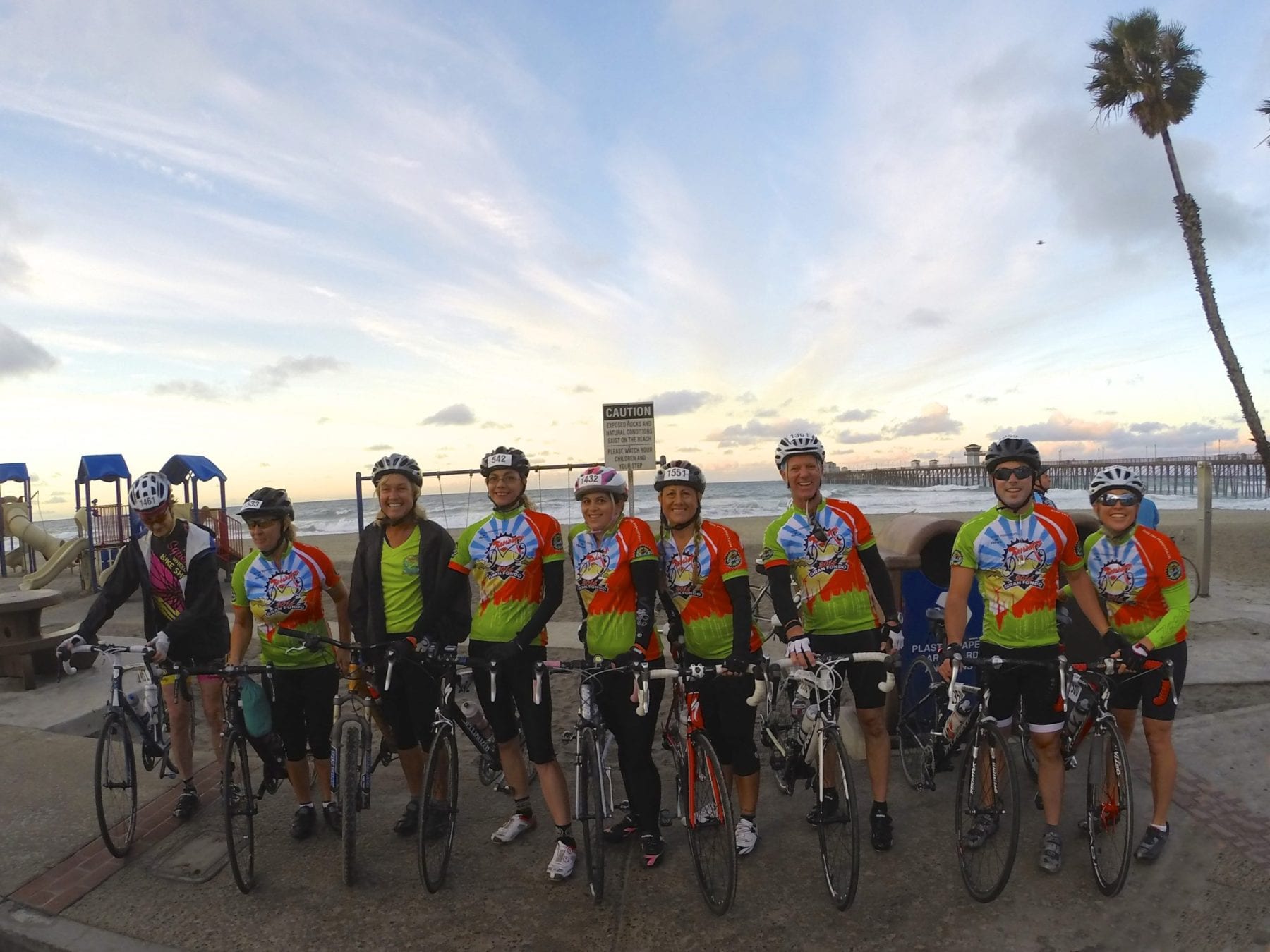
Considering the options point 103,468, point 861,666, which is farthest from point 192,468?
point 861,666

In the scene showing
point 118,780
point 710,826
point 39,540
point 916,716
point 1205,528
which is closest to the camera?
point 710,826

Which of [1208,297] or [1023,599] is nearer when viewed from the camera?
[1023,599]

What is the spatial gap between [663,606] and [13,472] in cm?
2468

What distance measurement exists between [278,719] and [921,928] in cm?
331

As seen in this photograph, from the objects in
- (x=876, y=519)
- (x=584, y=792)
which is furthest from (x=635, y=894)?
(x=876, y=519)

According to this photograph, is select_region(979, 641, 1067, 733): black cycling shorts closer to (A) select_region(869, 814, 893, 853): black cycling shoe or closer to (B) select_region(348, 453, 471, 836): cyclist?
(A) select_region(869, 814, 893, 853): black cycling shoe

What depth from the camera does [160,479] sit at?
4340 mm

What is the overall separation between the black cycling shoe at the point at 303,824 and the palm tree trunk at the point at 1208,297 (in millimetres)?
22384

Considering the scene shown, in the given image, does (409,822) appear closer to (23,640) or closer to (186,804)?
(186,804)

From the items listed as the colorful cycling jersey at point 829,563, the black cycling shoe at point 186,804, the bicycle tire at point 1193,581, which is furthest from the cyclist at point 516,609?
the bicycle tire at point 1193,581

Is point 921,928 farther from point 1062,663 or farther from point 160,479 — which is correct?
point 160,479

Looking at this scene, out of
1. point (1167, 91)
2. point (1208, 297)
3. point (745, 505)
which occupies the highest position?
point (1167, 91)

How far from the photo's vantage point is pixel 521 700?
3697mm

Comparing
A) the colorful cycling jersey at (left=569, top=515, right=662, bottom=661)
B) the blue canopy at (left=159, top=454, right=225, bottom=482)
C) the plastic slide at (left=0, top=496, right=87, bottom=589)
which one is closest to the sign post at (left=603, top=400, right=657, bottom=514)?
the colorful cycling jersey at (left=569, top=515, right=662, bottom=661)
